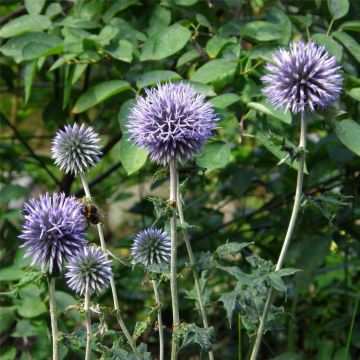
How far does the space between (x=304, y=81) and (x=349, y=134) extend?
298 millimetres

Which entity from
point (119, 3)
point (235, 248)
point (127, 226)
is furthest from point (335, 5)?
point (127, 226)

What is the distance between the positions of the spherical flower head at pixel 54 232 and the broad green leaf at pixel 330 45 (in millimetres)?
1082

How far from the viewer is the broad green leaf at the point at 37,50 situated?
8.31 ft

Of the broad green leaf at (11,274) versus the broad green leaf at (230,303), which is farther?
the broad green leaf at (11,274)

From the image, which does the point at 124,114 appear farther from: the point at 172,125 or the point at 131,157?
the point at 172,125

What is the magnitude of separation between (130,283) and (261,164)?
931 mm

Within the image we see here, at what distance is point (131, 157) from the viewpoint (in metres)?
2.40

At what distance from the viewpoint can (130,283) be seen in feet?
12.2

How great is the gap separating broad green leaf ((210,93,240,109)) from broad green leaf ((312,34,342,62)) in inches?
13.9

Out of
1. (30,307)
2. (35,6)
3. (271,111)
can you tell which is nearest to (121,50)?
(35,6)

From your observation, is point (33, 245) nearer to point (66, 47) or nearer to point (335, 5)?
point (66, 47)

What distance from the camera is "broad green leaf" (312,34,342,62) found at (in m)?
2.46

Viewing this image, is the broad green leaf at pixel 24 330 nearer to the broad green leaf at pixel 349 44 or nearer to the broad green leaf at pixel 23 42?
the broad green leaf at pixel 23 42

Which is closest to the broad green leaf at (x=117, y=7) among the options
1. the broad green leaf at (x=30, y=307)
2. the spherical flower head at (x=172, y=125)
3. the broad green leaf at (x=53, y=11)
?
the broad green leaf at (x=53, y=11)
